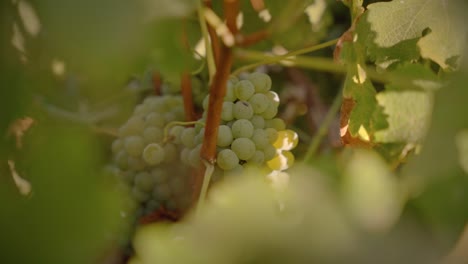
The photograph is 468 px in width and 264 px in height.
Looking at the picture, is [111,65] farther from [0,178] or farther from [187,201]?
[187,201]

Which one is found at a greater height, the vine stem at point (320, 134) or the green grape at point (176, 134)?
the green grape at point (176, 134)

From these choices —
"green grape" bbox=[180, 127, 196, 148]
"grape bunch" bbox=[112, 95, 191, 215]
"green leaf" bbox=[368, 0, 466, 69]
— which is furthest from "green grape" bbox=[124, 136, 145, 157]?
"green leaf" bbox=[368, 0, 466, 69]

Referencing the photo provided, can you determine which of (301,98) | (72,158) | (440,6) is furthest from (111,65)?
(301,98)

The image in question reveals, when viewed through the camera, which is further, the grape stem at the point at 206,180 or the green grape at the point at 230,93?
the green grape at the point at 230,93

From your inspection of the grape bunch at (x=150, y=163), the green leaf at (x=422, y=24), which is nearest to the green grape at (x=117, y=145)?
the grape bunch at (x=150, y=163)

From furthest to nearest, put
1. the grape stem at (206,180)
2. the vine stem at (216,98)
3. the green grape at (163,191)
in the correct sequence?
the green grape at (163,191)
the grape stem at (206,180)
the vine stem at (216,98)

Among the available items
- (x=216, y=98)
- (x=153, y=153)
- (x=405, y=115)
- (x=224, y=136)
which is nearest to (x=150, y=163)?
(x=153, y=153)

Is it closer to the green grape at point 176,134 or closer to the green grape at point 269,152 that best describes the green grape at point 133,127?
the green grape at point 176,134
